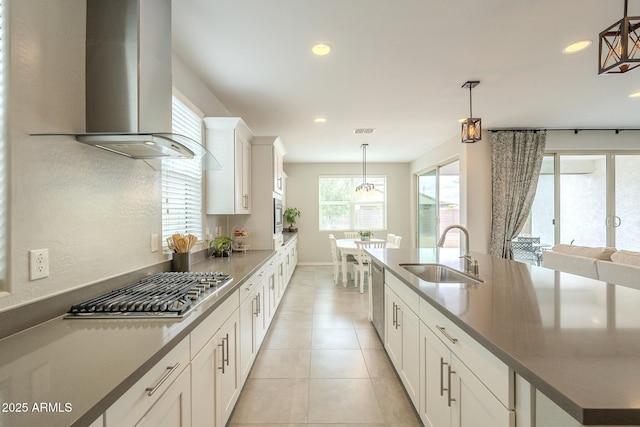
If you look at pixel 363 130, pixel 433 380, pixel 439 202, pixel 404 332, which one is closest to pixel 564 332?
pixel 433 380

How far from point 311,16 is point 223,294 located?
1.88 meters

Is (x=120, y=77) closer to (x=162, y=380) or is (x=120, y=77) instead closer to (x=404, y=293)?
(x=162, y=380)

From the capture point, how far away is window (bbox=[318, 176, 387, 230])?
301 inches

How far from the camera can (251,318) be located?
233 cm

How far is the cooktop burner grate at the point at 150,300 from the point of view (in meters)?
1.21

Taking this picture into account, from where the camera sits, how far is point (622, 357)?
2.59 feet

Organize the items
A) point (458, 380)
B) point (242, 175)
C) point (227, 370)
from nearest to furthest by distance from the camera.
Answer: point (458, 380), point (227, 370), point (242, 175)

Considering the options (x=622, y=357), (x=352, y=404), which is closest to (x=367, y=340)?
(x=352, y=404)

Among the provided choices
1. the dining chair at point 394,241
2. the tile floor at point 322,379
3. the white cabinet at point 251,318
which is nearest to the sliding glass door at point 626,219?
the dining chair at point 394,241

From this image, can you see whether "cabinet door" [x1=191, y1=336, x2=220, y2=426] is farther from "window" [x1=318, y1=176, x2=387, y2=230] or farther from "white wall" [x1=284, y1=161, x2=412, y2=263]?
"window" [x1=318, y1=176, x2=387, y2=230]

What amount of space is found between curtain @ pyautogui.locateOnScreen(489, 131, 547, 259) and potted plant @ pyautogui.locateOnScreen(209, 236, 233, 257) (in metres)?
4.32

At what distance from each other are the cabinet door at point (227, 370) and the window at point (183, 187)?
93 centimetres

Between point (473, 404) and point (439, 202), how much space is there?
5600 mm

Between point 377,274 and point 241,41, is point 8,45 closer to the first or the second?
point 241,41
